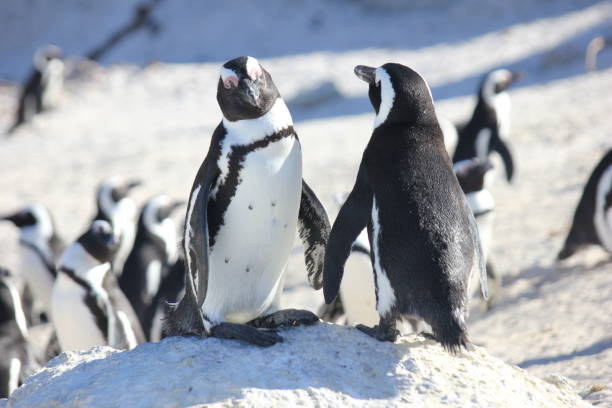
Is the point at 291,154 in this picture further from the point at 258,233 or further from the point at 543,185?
the point at 543,185

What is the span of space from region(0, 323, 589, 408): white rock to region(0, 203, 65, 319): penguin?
4.46 meters

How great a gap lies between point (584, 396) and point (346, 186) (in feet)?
18.9

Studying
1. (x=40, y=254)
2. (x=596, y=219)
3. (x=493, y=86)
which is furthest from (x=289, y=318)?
(x=493, y=86)

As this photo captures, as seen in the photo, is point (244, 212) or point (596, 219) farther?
point (596, 219)

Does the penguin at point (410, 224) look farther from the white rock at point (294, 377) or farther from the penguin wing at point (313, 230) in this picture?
the penguin wing at point (313, 230)

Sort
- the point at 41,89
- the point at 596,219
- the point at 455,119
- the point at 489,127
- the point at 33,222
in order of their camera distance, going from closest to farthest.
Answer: the point at 596,219 → the point at 33,222 → the point at 489,127 → the point at 455,119 → the point at 41,89

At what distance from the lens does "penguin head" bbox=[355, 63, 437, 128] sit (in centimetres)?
320

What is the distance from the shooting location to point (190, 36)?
17.9 meters

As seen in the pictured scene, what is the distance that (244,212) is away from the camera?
3.19 m

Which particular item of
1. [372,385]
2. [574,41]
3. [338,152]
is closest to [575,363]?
[372,385]

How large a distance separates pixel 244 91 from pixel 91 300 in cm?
246

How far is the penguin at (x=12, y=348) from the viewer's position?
5137 mm

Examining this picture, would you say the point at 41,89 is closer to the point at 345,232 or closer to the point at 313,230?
the point at 313,230

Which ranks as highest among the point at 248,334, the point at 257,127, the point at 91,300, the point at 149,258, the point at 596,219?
the point at 257,127
